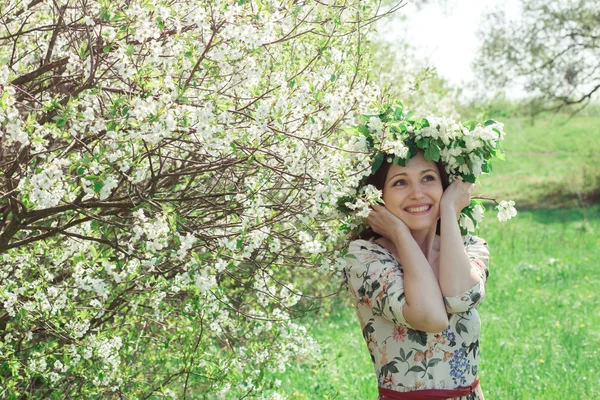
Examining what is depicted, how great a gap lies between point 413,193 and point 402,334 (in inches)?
21.7

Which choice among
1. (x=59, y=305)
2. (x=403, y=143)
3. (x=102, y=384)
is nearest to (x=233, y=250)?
(x=403, y=143)

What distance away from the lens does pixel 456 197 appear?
114 inches

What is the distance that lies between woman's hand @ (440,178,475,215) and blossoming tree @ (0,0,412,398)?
0.39 meters

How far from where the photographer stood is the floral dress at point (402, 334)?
2660mm

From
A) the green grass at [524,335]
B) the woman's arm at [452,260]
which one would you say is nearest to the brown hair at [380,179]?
the woman's arm at [452,260]

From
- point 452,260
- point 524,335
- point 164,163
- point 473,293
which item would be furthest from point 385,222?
point 524,335

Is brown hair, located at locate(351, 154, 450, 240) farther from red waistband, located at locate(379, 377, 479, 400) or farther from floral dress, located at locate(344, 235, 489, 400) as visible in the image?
red waistband, located at locate(379, 377, 479, 400)

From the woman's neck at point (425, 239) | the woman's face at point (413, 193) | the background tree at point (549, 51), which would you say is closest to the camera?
the woman's face at point (413, 193)

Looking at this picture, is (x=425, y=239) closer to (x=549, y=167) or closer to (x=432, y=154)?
(x=432, y=154)

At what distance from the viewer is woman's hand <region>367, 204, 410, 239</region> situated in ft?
9.11

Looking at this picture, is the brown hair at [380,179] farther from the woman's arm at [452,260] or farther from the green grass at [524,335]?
the green grass at [524,335]

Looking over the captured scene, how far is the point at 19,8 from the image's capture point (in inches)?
138

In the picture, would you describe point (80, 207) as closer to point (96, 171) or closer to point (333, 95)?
point (96, 171)

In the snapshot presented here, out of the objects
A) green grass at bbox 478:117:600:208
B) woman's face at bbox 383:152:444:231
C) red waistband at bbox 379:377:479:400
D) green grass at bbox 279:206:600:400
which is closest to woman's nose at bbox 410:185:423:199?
woman's face at bbox 383:152:444:231
